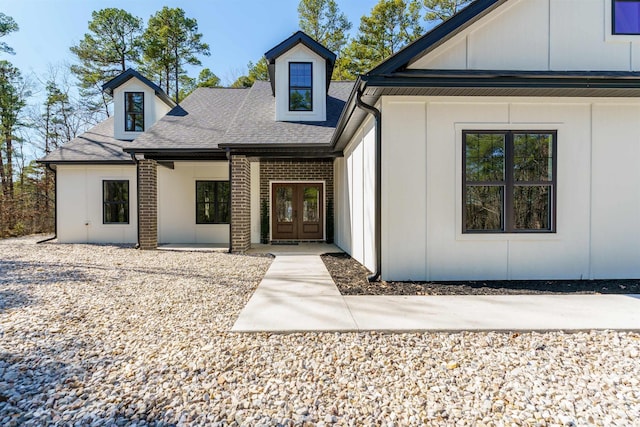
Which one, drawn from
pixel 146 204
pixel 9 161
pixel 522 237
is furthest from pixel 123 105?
pixel 522 237

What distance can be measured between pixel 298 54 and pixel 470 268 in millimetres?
8442

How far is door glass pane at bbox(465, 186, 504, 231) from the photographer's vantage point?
5512 mm

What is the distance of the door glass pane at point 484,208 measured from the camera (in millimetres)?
5512

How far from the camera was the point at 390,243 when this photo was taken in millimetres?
5375

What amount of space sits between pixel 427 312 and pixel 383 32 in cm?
1994

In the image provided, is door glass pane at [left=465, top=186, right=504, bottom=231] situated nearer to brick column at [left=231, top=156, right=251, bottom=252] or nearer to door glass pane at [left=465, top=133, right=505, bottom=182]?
door glass pane at [left=465, top=133, right=505, bottom=182]

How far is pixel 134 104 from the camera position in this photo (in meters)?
12.1

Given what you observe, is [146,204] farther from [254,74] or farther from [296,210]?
[254,74]

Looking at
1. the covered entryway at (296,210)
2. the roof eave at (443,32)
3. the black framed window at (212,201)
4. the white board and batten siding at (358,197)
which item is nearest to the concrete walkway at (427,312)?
the white board and batten siding at (358,197)

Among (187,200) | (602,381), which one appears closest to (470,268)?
(602,381)

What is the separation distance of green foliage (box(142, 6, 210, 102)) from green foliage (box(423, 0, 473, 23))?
1400cm

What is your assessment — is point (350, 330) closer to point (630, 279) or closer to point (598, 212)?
point (598, 212)

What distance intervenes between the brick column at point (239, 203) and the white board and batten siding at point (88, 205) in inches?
197

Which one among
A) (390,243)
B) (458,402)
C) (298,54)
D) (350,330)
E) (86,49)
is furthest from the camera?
(86,49)
